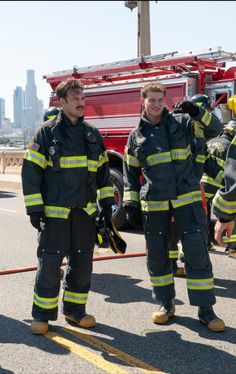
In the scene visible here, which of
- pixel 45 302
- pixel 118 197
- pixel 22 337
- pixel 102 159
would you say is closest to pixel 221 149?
pixel 102 159

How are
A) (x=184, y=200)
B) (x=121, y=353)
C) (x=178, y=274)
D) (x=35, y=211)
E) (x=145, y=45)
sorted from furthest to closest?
(x=145, y=45) < (x=178, y=274) < (x=184, y=200) < (x=35, y=211) < (x=121, y=353)

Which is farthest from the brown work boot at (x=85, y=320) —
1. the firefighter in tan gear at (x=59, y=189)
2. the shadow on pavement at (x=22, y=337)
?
the shadow on pavement at (x=22, y=337)

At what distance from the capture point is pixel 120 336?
397cm

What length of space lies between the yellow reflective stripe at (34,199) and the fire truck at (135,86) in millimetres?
3867

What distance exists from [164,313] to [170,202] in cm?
88

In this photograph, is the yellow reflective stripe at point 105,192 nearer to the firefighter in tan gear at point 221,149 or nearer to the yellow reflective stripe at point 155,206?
the yellow reflective stripe at point 155,206

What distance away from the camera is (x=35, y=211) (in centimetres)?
389

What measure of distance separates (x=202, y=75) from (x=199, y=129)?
11.3 feet

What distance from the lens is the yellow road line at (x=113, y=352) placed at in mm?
3381

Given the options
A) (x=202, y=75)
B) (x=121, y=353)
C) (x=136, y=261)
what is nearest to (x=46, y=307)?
(x=121, y=353)

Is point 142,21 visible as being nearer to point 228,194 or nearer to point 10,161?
point 10,161

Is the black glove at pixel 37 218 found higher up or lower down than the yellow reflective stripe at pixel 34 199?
lower down

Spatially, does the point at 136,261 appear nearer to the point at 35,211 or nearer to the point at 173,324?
the point at 173,324

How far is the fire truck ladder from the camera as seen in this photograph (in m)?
7.59
